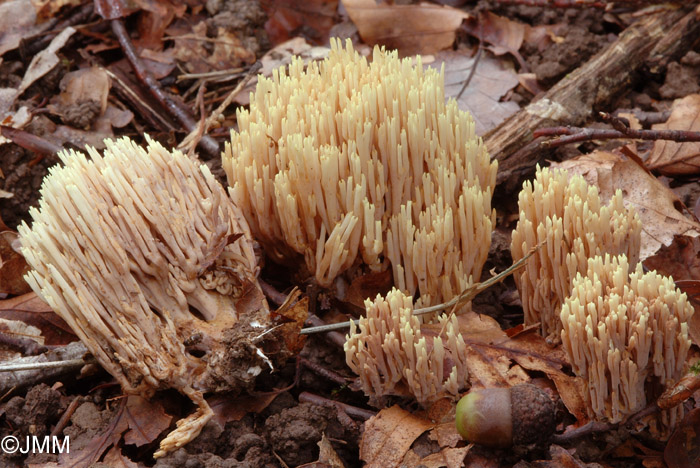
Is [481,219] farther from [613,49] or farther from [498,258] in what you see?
[613,49]

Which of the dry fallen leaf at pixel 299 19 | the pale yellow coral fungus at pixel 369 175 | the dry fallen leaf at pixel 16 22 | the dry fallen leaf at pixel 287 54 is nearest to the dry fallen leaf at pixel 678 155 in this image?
the pale yellow coral fungus at pixel 369 175

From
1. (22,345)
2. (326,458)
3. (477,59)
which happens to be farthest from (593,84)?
(22,345)

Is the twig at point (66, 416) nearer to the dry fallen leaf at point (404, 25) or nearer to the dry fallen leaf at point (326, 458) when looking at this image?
the dry fallen leaf at point (326, 458)

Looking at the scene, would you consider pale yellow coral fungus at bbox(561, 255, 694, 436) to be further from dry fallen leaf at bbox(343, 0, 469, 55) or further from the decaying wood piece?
dry fallen leaf at bbox(343, 0, 469, 55)

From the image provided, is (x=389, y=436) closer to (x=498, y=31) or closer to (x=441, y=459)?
(x=441, y=459)

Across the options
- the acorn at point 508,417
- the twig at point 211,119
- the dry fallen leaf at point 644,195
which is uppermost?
the twig at point 211,119
